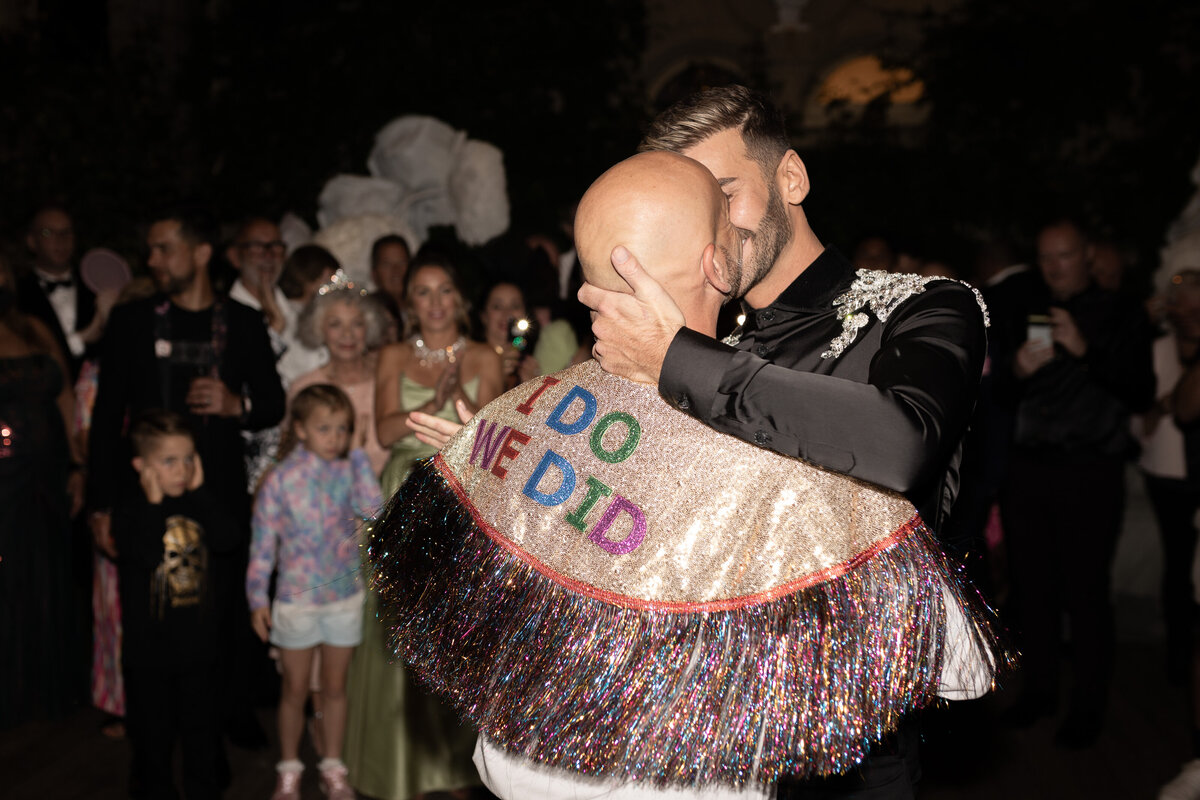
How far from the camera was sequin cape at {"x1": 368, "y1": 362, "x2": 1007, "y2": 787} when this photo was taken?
136cm

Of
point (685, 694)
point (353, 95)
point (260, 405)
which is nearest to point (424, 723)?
point (260, 405)

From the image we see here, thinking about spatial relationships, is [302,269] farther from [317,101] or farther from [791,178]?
[791,178]

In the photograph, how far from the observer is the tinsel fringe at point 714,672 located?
1354 millimetres

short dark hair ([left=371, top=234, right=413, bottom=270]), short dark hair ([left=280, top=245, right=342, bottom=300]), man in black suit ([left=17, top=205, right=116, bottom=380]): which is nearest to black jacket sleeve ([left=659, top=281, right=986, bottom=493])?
short dark hair ([left=280, top=245, right=342, bottom=300])

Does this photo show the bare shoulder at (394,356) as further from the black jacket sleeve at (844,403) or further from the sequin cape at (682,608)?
the black jacket sleeve at (844,403)

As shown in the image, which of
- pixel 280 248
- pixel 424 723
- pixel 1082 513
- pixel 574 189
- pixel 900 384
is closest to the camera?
pixel 900 384

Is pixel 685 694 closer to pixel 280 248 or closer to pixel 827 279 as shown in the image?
pixel 827 279

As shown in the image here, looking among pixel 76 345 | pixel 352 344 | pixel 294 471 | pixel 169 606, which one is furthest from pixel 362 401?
pixel 76 345

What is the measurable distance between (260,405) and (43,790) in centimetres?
163

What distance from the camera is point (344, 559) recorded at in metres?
3.72

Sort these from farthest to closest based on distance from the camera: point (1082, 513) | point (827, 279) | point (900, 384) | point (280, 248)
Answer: point (280, 248)
point (1082, 513)
point (827, 279)
point (900, 384)

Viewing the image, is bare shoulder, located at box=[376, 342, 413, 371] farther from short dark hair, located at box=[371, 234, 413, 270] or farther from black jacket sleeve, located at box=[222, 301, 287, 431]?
short dark hair, located at box=[371, 234, 413, 270]

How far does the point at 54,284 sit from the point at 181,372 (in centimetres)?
183

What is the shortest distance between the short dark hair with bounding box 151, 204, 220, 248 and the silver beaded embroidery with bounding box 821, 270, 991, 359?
9.12 ft
